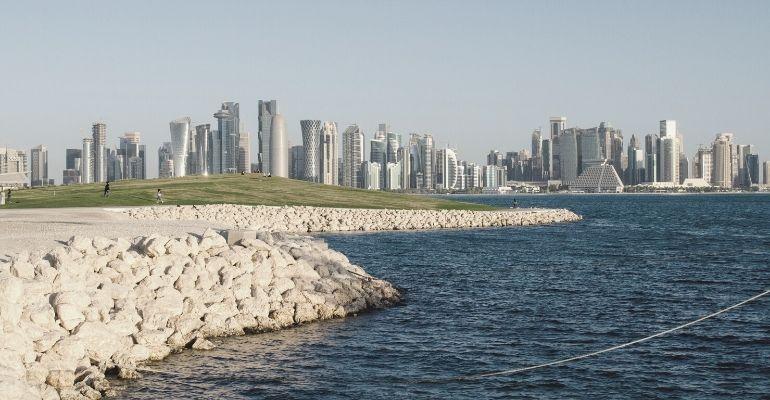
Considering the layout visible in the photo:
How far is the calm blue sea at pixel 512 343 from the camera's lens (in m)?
17.6

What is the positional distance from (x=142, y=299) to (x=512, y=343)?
10.2 meters

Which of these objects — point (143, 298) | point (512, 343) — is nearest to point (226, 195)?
point (143, 298)

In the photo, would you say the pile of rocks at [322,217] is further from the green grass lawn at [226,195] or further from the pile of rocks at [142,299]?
the pile of rocks at [142,299]

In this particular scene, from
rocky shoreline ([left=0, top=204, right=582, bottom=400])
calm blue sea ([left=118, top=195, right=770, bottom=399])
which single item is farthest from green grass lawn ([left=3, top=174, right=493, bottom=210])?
rocky shoreline ([left=0, top=204, right=582, bottom=400])

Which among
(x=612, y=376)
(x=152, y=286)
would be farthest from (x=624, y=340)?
(x=152, y=286)

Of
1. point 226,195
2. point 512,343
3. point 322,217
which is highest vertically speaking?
point 226,195

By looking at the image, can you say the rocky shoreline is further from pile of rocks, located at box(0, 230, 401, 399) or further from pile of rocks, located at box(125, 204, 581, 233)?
pile of rocks, located at box(125, 204, 581, 233)

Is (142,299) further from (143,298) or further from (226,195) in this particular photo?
(226,195)

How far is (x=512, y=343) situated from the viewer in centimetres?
2192

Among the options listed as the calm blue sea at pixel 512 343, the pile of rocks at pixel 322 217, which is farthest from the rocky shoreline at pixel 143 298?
the pile of rocks at pixel 322 217

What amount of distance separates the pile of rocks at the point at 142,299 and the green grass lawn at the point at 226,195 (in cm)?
3886

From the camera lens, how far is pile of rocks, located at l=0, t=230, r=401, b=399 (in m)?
16.7

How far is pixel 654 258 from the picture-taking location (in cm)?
4575

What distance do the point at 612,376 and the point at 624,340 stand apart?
401 cm
